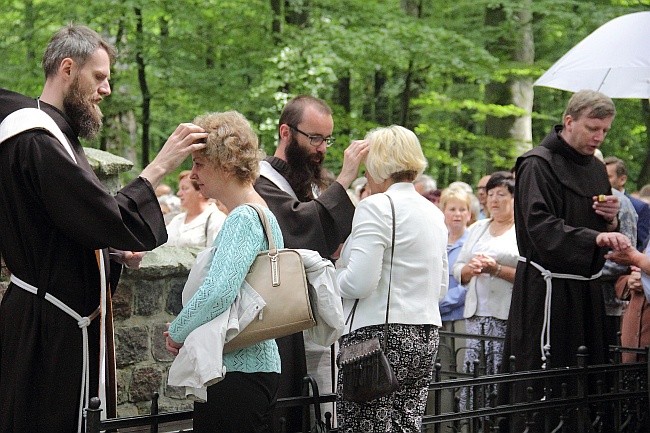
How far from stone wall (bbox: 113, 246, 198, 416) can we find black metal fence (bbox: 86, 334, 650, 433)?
0.82 meters

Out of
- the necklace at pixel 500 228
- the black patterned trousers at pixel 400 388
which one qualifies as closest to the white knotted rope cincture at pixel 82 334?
the black patterned trousers at pixel 400 388

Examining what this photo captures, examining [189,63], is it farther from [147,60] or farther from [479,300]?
[479,300]

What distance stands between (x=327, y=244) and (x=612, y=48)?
4.00 meters

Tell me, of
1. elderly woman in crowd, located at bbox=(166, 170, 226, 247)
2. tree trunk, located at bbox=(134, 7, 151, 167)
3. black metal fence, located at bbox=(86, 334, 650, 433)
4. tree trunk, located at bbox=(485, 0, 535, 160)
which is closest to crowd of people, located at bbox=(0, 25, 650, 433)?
black metal fence, located at bbox=(86, 334, 650, 433)

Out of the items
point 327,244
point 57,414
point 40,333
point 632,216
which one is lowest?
point 57,414

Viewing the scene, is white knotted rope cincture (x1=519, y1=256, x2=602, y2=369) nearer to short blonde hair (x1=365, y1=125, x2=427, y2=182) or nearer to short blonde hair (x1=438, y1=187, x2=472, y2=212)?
short blonde hair (x1=365, y1=125, x2=427, y2=182)

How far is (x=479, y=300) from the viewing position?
7824 millimetres

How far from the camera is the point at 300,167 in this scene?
5395mm

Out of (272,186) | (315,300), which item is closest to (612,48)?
(272,186)

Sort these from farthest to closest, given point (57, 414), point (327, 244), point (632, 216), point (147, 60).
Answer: point (147, 60), point (632, 216), point (327, 244), point (57, 414)

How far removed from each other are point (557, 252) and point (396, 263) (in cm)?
169

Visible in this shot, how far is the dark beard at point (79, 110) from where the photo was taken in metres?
4.22

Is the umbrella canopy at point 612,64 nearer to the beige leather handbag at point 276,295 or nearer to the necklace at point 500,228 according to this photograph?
the necklace at point 500,228

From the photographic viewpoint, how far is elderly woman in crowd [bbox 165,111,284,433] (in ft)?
12.3
